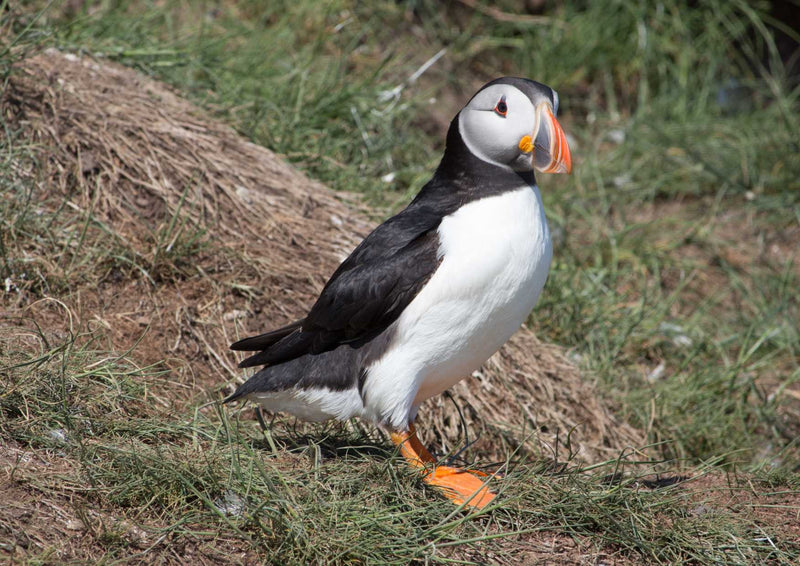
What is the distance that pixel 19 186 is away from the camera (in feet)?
13.5

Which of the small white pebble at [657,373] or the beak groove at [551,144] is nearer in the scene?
the beak groove at [551,144]

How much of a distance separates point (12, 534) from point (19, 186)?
7.03 feet

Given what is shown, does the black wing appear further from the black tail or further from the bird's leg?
the bird's leg

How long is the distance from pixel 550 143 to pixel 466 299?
0.61 metres

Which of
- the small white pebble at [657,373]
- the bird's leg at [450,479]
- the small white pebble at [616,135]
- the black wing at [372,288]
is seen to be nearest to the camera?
the bird's leg at [450,479]

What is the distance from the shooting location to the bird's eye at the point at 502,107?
3.16 metres

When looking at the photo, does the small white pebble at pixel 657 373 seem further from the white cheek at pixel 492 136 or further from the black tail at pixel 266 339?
the black tail at pixel 266 339

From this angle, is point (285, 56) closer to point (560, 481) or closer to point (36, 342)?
point (36, 342)

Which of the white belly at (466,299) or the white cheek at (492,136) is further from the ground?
the white cheek at (492,136)

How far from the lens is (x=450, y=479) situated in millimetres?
3014

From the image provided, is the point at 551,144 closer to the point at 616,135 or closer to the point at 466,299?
the point at 466,299

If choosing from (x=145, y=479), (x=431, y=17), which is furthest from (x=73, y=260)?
(x=431, y=17)

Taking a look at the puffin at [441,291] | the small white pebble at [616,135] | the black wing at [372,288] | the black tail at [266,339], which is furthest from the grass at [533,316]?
the black wing at [372,288]

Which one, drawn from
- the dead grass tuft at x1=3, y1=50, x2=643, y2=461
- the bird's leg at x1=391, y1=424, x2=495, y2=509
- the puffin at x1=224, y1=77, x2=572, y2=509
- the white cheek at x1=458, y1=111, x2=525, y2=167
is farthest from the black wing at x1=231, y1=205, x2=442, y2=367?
the dead grass tuft at x1=3, y1=50, x2=643, y2=461
